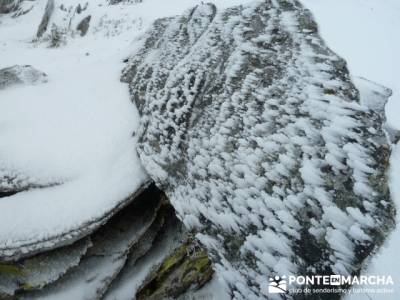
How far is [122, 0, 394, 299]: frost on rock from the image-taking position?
1.50 m

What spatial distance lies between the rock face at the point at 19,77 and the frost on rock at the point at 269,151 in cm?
176

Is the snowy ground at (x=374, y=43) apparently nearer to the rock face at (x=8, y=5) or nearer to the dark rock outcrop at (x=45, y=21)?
the dark rock outcrop at (x=45, y=21)

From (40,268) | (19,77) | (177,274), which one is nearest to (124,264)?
(177,274)

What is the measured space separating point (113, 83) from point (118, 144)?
42.6 inches

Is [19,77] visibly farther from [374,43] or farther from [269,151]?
[374,43]

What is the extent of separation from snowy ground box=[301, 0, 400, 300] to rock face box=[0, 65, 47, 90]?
149 inches

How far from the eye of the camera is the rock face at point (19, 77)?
3.61 meters

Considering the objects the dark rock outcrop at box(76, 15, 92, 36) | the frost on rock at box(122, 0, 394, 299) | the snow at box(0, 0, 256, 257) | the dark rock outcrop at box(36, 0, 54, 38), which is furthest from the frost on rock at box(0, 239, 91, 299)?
the dark rock outcrop at box(36, 0, 54, 38)

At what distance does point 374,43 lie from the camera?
21.3 ft

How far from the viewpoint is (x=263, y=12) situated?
2.67 m

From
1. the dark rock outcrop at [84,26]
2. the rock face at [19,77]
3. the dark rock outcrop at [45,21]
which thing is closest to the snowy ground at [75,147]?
the rock face at [19,77]

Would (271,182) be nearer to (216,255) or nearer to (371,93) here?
(216,255)

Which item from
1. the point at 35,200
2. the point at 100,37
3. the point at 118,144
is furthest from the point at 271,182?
the point at 100,37

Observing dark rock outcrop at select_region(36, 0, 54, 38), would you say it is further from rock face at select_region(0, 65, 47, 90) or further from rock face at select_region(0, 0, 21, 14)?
rock face at select_region(0, 65, 47, 90)
